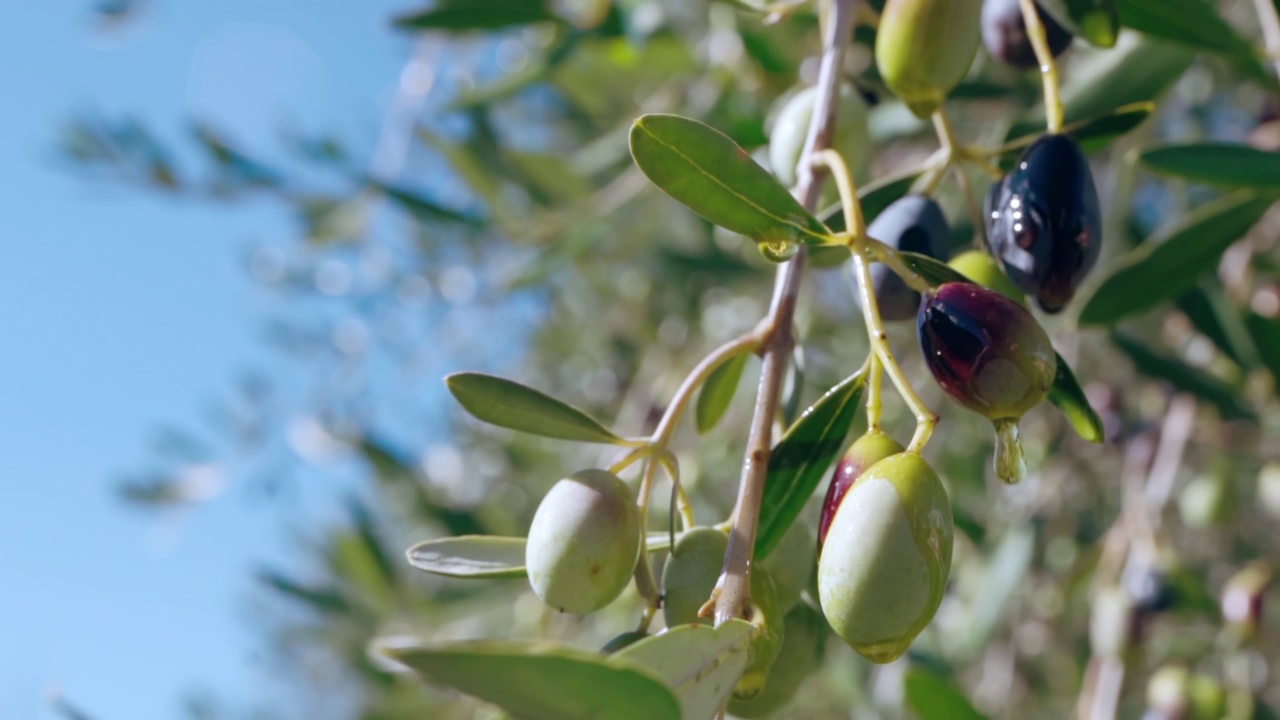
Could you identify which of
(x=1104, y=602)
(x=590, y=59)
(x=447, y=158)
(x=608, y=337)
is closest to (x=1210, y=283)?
(x=1104, y=602)

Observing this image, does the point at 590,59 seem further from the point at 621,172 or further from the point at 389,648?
the point at 389,648

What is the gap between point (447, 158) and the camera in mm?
2018

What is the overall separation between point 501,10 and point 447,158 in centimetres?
57

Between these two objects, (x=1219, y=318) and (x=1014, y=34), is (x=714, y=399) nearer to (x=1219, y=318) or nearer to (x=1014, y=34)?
(x=1014, y=34)

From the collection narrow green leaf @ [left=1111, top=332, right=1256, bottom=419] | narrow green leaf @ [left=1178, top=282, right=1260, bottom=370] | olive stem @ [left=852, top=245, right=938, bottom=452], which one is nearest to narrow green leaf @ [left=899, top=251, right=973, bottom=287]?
olive stem @ [left=852, top=245, right=938, bottom=452]

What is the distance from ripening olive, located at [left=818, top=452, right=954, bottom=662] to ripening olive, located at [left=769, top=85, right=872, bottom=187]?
42 cm

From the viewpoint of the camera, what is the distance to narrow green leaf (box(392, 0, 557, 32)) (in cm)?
141

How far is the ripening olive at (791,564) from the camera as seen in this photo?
68 cm

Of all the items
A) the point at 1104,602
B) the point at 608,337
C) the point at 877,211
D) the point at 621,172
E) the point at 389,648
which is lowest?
the point at 608,337

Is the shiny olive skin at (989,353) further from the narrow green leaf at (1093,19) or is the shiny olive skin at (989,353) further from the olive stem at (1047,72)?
the narrow green leaf at (1093,19)

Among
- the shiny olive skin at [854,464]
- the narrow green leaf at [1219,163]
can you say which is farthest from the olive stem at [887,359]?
the narrow green leaf at [1219,163]

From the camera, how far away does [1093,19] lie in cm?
83

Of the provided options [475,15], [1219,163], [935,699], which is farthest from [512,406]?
[475,15]

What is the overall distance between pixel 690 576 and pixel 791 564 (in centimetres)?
10
